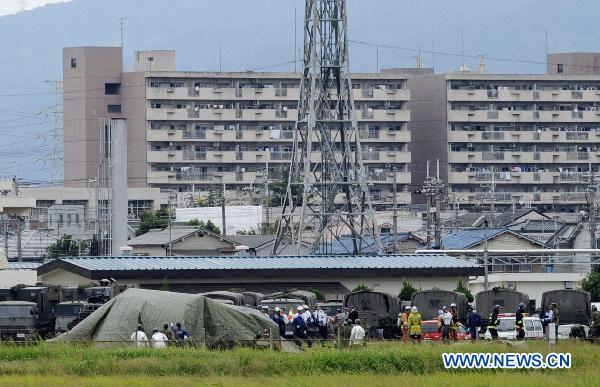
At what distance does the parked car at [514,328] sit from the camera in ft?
134

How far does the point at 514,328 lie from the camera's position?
42.8m

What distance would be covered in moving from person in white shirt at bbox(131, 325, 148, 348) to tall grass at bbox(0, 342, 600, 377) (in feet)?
3.24

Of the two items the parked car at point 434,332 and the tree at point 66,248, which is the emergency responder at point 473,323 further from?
the tree at point 66,248

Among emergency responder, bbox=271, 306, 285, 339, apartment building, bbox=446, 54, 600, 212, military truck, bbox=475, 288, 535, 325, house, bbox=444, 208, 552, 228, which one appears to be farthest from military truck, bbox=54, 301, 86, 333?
apartment building, bbox=446, 54, 600, 212

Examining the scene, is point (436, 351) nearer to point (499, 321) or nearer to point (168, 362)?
point (168, 362)

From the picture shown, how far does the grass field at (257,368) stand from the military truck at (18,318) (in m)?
9.90

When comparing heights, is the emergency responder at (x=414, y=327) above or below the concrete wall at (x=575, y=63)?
below

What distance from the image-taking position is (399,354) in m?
32.6

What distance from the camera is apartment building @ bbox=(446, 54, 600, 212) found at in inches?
5118

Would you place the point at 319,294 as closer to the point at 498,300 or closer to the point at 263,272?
the point at 263,272

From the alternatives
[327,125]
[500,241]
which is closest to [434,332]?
[327,125]

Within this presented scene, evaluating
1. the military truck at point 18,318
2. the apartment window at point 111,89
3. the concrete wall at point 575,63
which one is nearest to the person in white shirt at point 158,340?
the military truck at point 18,318

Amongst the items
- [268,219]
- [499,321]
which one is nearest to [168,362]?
[499,321]

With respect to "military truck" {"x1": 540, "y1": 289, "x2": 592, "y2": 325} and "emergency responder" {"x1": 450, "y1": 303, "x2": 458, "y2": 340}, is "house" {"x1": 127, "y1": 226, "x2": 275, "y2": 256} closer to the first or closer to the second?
"military truck" {"x1": 540, "y1": 289, "x2": 592, "y2": 325}
